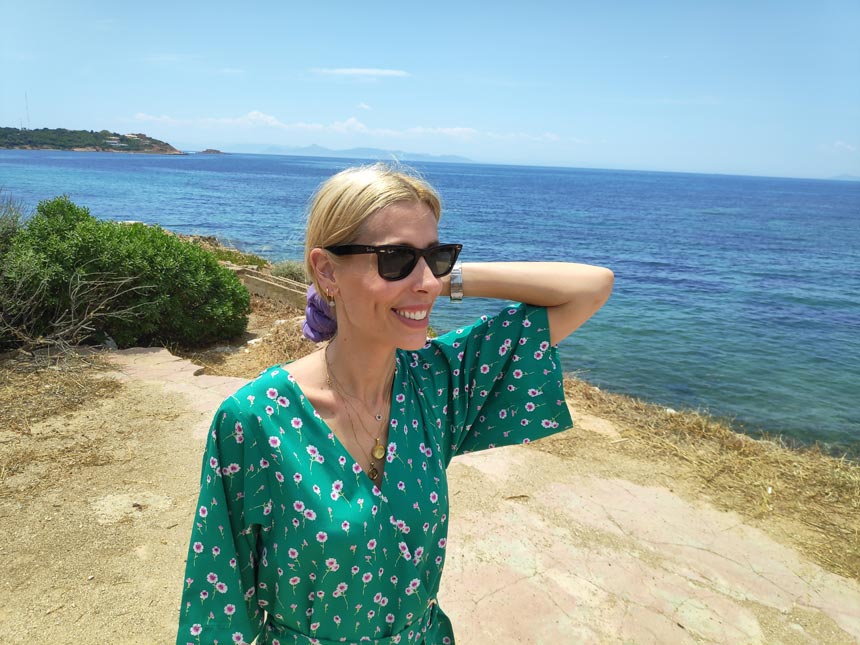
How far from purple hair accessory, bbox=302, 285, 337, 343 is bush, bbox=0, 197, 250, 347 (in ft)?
20.7

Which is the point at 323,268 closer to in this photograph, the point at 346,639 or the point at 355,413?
the point at 355,413

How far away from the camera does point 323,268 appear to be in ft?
5.50

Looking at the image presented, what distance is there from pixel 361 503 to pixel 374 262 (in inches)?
24.3

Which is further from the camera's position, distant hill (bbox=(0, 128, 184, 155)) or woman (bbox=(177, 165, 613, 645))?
distant hill (bbox=(0, 128, 184, 155))

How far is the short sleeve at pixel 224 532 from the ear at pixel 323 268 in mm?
425

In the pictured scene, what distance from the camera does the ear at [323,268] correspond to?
1.65 m

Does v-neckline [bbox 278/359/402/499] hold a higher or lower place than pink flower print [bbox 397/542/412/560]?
higher

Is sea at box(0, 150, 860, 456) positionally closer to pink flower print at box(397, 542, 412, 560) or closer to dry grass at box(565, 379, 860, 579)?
pink flower print at box(397, 542, 412, 560)

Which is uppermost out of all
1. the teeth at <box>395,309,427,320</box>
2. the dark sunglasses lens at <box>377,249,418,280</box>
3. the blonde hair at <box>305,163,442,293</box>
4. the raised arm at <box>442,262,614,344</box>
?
the blonde hair at <box>305,163,442,293</box>

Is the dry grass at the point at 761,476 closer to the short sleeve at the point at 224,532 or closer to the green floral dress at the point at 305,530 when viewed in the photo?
the green floral dress at the point at 305,530

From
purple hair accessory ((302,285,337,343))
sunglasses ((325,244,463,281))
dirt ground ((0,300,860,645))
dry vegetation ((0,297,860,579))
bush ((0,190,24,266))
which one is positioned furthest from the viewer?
bush ((0,190,24,266))

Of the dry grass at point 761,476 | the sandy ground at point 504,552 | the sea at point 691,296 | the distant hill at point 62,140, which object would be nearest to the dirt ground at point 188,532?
the sandy ground at point 504,552

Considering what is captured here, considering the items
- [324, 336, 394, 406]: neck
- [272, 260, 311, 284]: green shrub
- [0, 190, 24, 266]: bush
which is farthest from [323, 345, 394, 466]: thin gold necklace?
[272, 260, 311, 284]: green shrub

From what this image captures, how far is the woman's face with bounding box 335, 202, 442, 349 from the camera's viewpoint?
1583 mm
